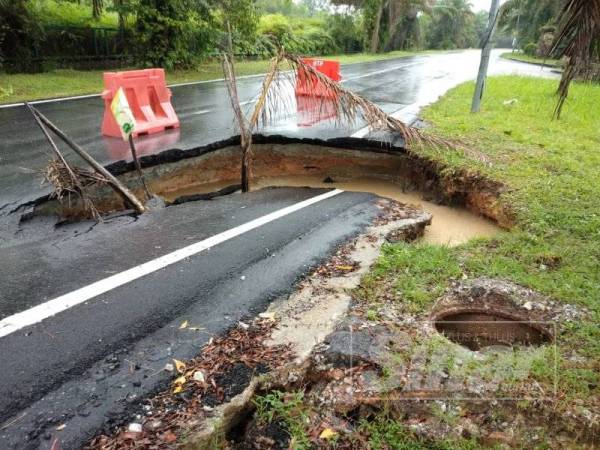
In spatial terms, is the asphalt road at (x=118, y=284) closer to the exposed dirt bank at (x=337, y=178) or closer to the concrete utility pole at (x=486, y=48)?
the exposed dirt bank at (x=337, y=178)

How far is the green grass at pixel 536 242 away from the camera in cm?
360

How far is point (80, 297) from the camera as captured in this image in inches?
147

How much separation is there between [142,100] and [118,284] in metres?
5.02

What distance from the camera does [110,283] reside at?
3977mm

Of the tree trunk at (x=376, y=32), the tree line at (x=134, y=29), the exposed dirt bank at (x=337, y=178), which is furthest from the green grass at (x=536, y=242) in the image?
the tree trunk at (x=376, y=32)

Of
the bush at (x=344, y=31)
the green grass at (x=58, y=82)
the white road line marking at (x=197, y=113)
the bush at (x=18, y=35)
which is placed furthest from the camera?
the bush at (x=344, y=31)

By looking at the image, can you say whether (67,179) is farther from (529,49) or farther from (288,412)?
(529,49)

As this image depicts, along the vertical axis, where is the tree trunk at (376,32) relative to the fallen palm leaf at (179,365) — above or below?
above

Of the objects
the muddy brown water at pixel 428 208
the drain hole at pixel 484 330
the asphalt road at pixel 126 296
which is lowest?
the muddy brown water at pixel 428 208

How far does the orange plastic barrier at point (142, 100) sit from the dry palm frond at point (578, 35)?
621cm

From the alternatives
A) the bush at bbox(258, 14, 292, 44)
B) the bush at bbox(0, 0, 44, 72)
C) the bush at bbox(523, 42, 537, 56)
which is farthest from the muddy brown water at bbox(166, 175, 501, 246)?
the bush at bbox(523, 42, 537, 56)

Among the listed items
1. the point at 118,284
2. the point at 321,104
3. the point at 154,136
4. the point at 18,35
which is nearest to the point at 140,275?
the point at 118,284

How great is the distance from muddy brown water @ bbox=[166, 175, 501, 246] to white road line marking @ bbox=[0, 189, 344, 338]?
7.31 feet

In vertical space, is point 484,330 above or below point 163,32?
below
